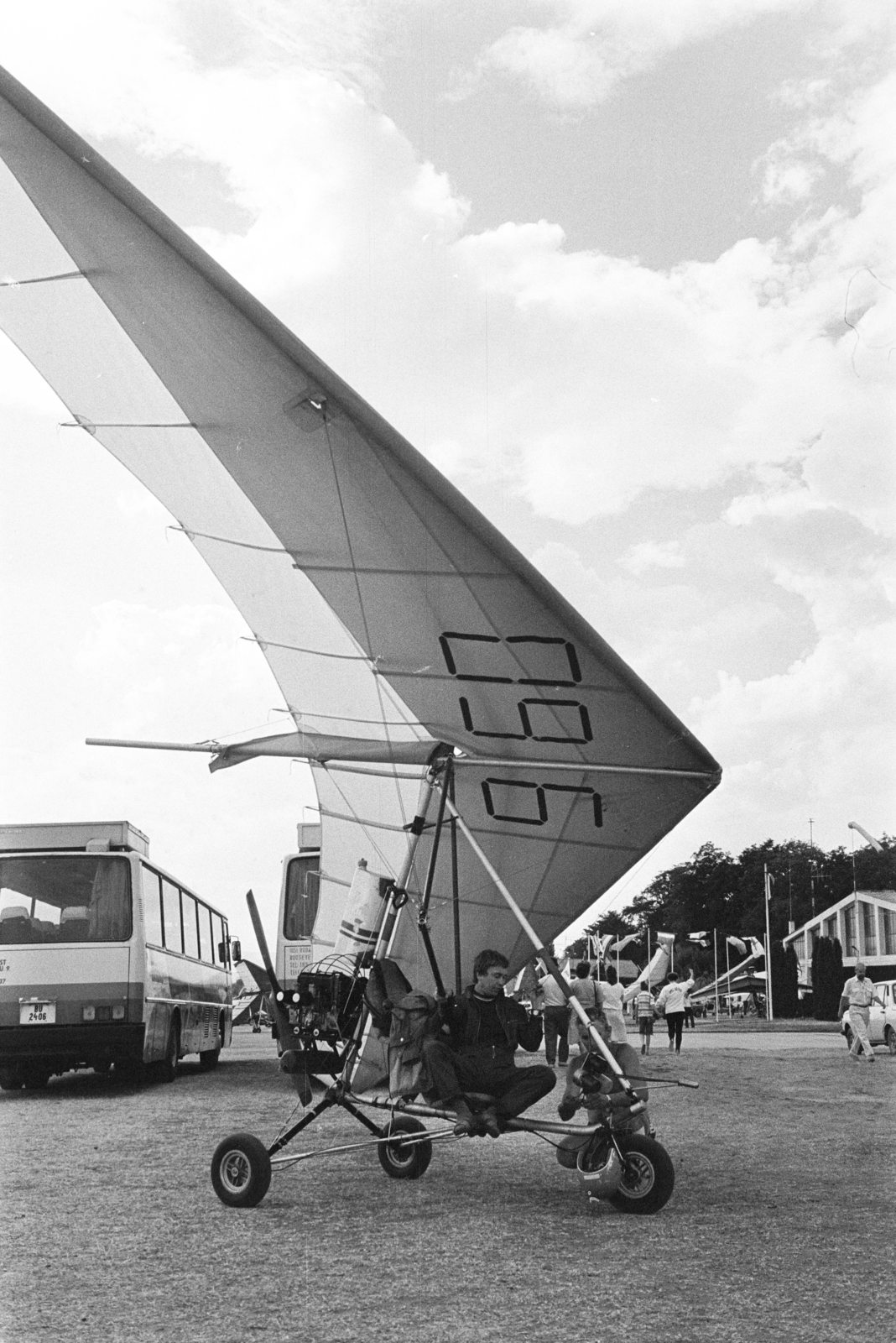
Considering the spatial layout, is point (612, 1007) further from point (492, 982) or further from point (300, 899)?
point (300, 899)

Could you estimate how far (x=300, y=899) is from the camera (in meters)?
17.0

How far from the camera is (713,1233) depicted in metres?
5.80

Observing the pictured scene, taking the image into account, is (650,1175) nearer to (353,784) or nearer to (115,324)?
(353,784)

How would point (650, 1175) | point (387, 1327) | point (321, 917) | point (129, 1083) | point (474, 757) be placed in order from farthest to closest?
point (129, 1083) < point (321, 917) < point (474, 757) < point (650, 1175) < point (387, 1327)

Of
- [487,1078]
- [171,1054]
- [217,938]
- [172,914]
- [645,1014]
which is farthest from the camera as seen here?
[645,1014]

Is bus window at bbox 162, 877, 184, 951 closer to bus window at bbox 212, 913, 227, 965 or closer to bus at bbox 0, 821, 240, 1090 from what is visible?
bus at bbox 0, 821, 240, 1090

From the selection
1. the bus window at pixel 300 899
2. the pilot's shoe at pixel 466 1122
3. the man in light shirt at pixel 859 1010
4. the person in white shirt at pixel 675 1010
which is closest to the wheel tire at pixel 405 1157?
the pilot's shoe at pixel 466 1122

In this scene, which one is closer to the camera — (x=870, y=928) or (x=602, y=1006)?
(x=602, y=1006)

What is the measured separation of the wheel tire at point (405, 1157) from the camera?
7547 millimetres

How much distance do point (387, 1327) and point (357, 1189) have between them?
119 inches

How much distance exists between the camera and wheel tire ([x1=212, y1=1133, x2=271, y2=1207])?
655 cm

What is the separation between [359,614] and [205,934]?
13.2m

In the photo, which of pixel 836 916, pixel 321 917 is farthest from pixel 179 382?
pixel 836 916

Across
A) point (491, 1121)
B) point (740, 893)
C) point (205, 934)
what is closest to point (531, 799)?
point (491, 1121)
